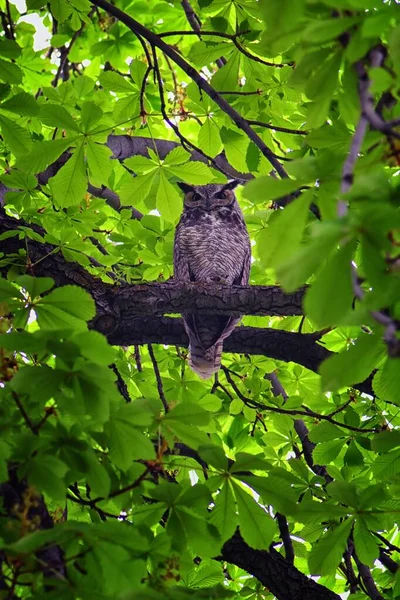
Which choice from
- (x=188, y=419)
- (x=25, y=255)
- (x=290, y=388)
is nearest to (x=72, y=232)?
(x=25, y=255)

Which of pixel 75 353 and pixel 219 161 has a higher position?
pixel 219 161

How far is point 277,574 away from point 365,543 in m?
0.79

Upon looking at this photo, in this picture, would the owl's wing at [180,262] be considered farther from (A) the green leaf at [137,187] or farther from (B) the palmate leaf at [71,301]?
(B) the palmate leaf at [71,301]

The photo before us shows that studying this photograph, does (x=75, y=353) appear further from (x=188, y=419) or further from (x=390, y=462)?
(x=390, y=462)

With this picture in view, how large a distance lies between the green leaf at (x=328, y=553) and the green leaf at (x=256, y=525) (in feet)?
0.68

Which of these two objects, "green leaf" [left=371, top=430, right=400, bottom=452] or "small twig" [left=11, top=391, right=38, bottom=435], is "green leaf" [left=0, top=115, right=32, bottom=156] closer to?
"small twig" [left=11, top=391, right=38, bottom=435]

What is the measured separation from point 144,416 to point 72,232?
1.38 m

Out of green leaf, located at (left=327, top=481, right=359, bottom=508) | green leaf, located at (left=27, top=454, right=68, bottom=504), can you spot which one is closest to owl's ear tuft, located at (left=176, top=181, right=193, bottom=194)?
green leaf, located at (left=327, top=481, right=359, bottom=508)

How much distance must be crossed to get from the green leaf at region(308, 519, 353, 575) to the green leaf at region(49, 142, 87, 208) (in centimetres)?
124

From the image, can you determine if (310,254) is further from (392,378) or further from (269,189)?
(392,378)

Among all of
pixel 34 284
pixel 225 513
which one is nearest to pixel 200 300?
pixel 225 513

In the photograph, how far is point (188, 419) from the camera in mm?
1376

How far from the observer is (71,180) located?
2.07 m

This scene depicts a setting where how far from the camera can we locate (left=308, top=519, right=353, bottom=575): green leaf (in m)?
1.55
